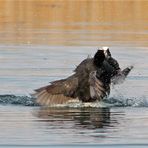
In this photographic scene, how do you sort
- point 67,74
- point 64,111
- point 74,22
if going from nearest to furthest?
point 64,111
point 67,74
point 74,22

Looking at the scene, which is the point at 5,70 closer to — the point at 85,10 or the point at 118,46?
the point at 118,46

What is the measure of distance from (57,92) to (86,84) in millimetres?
554

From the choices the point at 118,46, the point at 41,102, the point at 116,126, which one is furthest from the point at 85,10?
the point at 116,126

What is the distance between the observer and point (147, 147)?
40.1 feet

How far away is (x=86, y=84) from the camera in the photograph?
53.5 feet

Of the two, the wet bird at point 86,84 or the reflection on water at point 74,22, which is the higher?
the reflection on water at point 74,22

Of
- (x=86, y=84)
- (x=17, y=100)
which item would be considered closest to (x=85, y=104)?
(x=86, y=84)

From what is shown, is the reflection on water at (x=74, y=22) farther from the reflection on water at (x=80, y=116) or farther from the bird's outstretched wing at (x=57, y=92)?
the reflection on water at (x=80, y=116)

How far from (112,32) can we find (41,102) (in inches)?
550

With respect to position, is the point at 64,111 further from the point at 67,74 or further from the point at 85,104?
the point at 67,74

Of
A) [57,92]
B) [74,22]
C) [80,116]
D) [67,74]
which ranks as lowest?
[80,116]

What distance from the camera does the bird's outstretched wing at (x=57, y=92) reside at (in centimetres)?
1650

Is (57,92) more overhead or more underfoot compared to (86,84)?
more underfoot

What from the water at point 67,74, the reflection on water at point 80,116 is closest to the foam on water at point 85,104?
the water at point 67,74
